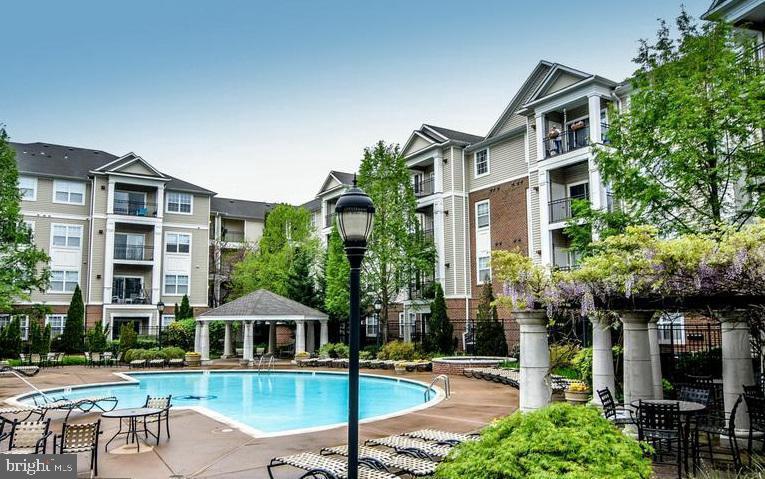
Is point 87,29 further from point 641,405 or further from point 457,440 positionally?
point 641,405

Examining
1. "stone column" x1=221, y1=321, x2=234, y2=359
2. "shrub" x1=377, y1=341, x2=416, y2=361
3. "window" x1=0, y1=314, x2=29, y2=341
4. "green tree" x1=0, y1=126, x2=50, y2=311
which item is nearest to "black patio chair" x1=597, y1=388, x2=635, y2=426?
"shrub" x1=377, y1=341, x2=416, y2=361

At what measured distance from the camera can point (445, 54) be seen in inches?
694

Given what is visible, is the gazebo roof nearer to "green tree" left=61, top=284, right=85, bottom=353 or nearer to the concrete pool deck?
"green tree" left=61, top=284, right=85, bottom=353

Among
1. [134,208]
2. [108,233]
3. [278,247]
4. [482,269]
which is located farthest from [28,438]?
[134,208]

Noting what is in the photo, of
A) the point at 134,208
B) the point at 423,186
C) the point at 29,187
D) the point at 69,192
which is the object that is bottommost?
the point at 134,208

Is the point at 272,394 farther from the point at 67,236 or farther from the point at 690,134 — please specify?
the point at 67,236

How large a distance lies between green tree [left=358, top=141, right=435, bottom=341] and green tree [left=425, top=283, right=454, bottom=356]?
246cm

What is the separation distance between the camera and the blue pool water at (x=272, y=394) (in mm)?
16469

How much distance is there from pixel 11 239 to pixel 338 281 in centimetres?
1623

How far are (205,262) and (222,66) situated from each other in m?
27.6

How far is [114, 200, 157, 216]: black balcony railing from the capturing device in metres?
40.4

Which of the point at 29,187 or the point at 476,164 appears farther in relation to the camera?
the point at 29,187

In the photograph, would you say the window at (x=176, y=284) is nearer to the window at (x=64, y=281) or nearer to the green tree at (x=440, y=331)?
the window at (x=64, y=281)

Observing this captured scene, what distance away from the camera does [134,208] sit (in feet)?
136
